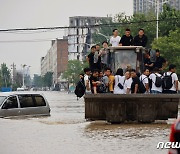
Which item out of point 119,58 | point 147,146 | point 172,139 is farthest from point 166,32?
point 172,139

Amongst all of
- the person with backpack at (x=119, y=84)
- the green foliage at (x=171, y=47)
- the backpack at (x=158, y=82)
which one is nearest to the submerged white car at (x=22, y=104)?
the person with backpack at (x=119, y=84)

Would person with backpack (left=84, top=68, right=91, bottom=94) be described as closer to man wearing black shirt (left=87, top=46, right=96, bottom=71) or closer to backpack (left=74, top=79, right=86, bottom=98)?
man wearing black shirt (left=87, top=46, right=96, bottom=71)

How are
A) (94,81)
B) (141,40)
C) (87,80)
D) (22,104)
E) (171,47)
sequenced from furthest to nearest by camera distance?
1. (171,47)
2. (22,104)
3. (141,40)
4. (87,80)
5. (94,81)

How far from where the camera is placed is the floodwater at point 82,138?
12961 millimetres

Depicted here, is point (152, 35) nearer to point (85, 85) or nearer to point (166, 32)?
point (166, 32)

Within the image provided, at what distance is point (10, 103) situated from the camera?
2283 centimetres

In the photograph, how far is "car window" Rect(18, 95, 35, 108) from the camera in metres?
23.2

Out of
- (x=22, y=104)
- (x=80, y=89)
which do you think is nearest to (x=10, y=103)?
(x=22, y=104)

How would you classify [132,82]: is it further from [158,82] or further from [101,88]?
[101,88]

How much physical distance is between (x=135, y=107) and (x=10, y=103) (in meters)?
5.47

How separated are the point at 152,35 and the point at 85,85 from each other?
4848 cm

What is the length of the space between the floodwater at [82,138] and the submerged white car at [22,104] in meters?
3.59

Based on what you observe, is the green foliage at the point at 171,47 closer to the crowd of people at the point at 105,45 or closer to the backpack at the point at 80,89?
the crowd of people at the point at 105,45

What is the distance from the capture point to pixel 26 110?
23.3m
